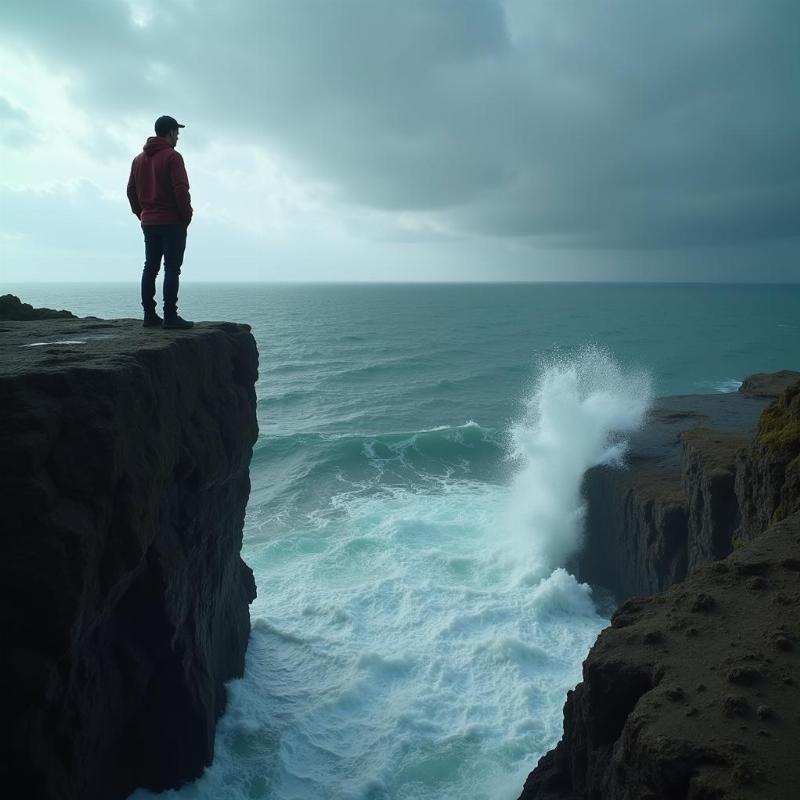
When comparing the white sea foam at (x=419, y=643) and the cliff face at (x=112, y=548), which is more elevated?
the cliff face at (x=112, y=548)

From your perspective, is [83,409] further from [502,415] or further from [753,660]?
[502,415]

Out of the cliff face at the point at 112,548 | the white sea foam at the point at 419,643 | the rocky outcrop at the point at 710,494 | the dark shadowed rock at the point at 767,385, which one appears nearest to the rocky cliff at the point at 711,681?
the rocky outcrop at the point at 710,494

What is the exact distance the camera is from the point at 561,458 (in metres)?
20.6

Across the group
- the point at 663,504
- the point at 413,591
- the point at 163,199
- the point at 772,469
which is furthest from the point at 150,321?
the point at 663,504

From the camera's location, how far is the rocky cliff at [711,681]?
393 cm

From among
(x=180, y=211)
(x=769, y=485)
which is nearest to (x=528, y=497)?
(x=769, y=485)

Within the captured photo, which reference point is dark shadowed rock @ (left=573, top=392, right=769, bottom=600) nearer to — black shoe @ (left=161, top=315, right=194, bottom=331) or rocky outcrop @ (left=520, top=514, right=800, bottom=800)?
rocky outcrop @ (left=520, top=514, right=800, bottom=800)

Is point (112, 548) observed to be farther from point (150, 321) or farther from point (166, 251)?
point (150, 321)

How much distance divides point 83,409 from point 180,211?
3.61 metres

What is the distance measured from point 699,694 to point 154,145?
879cm

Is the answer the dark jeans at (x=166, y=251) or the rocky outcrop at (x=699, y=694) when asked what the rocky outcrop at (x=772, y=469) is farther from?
the dark jeans at (x=166, y=251)

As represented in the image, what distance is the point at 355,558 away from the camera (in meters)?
17.9

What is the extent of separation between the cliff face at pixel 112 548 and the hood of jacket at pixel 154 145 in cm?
253

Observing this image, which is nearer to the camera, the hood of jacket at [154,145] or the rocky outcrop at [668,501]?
the hood of jacket at [154,145]
